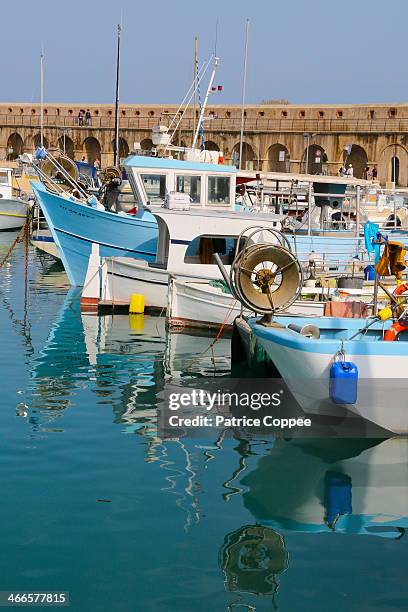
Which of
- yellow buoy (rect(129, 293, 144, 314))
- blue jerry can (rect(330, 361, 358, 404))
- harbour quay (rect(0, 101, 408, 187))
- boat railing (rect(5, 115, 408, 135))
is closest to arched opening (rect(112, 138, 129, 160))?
harbour quay (rect(0, 101, 408, 187))

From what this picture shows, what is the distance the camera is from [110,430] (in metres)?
11.2

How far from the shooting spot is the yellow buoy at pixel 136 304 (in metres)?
20.0

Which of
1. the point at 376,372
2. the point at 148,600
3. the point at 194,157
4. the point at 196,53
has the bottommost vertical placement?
the point at 148,600

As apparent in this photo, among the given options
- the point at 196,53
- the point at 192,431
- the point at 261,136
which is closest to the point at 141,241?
the point at 196,53

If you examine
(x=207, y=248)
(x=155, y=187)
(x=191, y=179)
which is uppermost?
(x=191, y=179)

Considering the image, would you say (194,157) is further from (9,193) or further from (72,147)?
(72,147)

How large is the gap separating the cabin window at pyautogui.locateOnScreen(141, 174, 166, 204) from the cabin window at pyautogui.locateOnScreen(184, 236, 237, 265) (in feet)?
9.94

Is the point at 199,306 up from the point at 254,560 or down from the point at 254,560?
up

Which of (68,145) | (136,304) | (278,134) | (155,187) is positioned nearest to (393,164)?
(278,134)

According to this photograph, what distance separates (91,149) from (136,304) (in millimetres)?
46012

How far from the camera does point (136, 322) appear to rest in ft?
63.5

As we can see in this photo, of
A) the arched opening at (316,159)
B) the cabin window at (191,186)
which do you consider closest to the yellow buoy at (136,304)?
the cabin window at (191,186)

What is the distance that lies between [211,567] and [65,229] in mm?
17832

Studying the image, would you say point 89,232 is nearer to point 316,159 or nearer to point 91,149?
point 316,159
